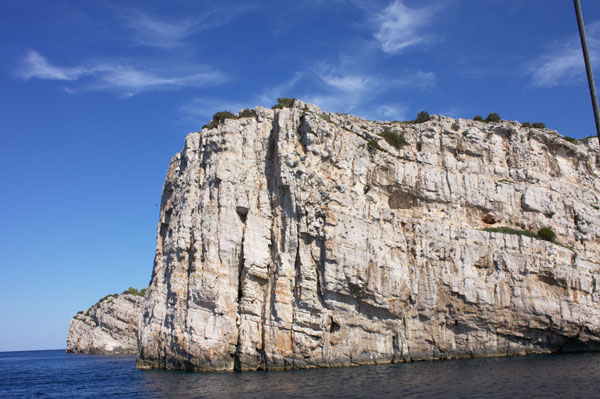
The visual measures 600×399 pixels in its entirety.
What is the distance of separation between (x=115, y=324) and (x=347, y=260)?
202ft

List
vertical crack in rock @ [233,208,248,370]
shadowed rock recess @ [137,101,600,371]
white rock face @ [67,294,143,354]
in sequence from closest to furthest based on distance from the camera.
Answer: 1. vertical crack in rock @ [233,208,248,370]
2. shadowed rock recess @ [137,101,600,371]
3. white rock face @ [67,294,143,354]

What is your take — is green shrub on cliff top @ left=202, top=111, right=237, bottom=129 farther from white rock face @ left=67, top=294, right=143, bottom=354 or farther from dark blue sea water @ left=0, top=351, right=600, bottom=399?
white rock face @ left=67, top=294, right=143, bottom=354

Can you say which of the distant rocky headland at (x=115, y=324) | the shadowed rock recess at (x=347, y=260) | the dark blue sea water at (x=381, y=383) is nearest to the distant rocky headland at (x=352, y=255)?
the shadowed rock recess at (x=347, y=260)

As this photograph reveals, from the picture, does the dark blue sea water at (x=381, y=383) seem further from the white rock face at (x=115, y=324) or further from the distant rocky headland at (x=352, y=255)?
the white rock face at (x=115, y=324)

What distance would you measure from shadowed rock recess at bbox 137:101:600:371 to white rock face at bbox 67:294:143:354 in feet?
144

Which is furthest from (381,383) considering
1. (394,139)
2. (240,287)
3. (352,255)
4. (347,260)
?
(394,139)

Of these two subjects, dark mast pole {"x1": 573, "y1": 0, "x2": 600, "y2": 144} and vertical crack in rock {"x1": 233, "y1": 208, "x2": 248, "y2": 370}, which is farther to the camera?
vertical crack in rock {"x1": 233, "y1": 208, "x2": 248, "y2": 370}

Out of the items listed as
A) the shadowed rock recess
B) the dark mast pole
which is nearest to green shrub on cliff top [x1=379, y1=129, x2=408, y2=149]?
the shadowed rock recess

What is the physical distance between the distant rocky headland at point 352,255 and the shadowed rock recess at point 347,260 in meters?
0.12

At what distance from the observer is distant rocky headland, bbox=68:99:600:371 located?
117ft

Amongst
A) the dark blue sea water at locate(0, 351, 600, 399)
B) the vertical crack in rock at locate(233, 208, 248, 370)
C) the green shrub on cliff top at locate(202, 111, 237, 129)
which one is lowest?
the dark blue sea water at locate(0, 351, 600, 399)

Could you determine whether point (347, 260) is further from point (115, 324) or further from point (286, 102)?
point (115, 324)

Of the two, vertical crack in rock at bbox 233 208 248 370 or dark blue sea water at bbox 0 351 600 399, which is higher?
vertical crack in rock at bbox 233 208 248 370

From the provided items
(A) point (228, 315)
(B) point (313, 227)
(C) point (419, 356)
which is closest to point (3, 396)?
(A) point (228, 315)
